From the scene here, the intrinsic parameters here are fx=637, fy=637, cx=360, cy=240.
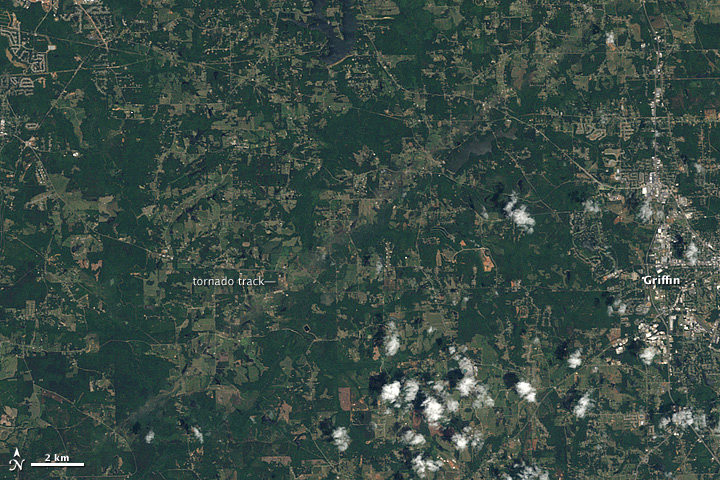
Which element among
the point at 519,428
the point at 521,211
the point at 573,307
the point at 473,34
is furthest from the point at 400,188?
the point at 519,428

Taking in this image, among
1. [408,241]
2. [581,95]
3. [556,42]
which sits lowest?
[408,241]

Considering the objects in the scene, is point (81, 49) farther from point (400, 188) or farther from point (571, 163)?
point (571, 163)

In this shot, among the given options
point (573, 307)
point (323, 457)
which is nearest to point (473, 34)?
point (573, 307)

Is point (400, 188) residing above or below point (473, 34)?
below

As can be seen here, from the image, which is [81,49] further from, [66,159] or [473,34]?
[473,34]

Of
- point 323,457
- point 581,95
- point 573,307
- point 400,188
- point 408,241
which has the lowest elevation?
point 323,457

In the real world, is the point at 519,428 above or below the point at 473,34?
below
